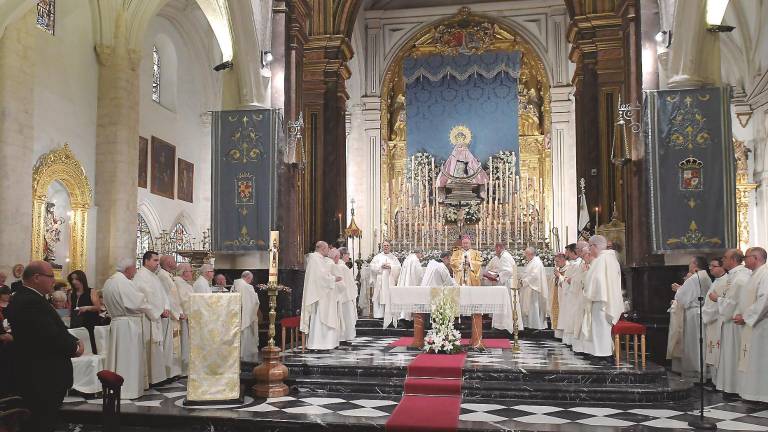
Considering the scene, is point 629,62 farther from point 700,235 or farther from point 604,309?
point 604,309

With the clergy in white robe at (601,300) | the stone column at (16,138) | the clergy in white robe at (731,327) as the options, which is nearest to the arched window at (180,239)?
the stone column at (16,138)

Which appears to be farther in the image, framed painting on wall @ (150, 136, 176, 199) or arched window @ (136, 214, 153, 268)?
framed painting on wall @ (150, 136, 176, 199)

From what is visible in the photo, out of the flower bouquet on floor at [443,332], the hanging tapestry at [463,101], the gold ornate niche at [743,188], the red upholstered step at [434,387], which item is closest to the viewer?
the red upholstered step at [434,387]

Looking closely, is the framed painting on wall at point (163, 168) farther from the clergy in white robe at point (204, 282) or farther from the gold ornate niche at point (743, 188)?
the gold ornate niche at point (743, 188)

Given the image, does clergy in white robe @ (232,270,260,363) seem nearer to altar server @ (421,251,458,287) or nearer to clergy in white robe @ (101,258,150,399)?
clergy in white robe @ (101,258,150,399)

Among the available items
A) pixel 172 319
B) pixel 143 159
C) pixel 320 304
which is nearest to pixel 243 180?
pixel 320 304

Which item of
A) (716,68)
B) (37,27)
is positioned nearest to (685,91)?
(716,68)

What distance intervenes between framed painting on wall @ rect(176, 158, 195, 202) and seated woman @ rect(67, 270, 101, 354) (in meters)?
11.6

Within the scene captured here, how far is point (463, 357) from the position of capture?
9281mm

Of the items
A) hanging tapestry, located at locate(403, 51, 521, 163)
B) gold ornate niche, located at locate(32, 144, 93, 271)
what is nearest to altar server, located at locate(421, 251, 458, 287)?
gold ornate niche, located at locate(32, 144, 93, 271)

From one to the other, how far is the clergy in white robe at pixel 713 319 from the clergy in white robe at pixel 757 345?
2.16 feet

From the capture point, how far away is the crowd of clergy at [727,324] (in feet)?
24.8

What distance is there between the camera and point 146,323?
27.8 feet

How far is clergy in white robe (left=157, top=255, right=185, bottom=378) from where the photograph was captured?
9.19 m
